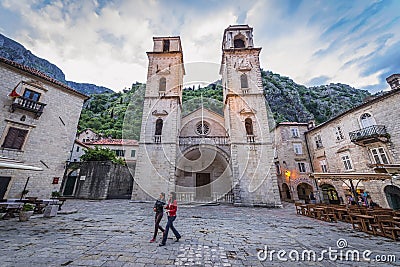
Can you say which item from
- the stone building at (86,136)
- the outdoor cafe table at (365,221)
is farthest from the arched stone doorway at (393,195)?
the stone building at (86,136)

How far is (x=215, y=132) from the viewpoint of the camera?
19094 mm

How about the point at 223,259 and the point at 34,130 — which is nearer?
the point at 223,259

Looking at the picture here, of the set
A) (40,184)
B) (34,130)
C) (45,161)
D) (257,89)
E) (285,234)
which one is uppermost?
(257,89)

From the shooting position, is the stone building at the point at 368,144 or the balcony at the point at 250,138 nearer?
the stone building at the point at 368,144

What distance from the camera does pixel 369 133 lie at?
1341cm

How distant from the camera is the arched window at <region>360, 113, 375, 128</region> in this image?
45.2ft

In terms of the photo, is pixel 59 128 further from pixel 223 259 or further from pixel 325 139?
Result: pixel 325 139

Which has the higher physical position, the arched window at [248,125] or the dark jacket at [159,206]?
the arched window at [248,125]

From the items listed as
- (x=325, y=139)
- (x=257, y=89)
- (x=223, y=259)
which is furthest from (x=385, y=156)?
(x=223, y=259)

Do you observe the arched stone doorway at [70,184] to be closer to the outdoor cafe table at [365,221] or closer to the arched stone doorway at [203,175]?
the arched stone doorway at [203,175]

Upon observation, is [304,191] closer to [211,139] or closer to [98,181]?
[211,139]

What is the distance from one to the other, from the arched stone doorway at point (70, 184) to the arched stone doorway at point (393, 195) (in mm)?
28523

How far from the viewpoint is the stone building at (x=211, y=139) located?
13984mm

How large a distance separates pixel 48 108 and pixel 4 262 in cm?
1220
